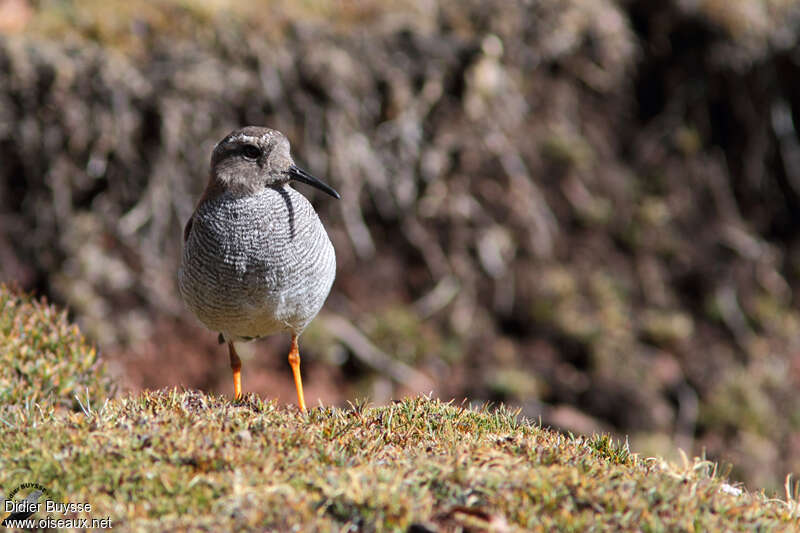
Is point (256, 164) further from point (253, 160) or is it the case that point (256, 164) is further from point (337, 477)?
point (337, 477)

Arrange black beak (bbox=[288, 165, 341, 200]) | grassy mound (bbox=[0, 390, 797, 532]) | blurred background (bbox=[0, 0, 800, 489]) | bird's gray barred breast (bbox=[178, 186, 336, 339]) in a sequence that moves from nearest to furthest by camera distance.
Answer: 1. grassy mound (bbox=[0, 390, 797, 532])
2. bird's gray barred breast (bbox=[178, 186, 336, 339])
3. black beak (bbox=[288, 165, 341, 200])
4. blurred background (bbox=[0, 0, 800, 489])

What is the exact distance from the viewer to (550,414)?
10.4 m

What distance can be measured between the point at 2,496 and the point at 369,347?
6878mm

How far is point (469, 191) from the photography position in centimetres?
1132

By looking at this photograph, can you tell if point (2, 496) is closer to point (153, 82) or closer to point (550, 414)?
point (153, 82)

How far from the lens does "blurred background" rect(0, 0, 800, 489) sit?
9961 millimetres

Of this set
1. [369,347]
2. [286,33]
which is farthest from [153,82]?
Result: [369,347]

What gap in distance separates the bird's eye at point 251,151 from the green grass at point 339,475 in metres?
1.80

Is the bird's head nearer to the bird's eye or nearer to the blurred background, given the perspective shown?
the bird's eye

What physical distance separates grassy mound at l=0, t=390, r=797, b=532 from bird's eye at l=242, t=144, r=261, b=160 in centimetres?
188

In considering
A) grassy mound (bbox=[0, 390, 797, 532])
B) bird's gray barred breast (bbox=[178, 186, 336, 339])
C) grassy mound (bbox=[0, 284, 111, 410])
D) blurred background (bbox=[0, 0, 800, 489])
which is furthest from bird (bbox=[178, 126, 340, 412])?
blurred background (bbox=[0, 0, 800, 489])

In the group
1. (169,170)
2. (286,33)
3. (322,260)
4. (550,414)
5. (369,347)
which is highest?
(286,33)

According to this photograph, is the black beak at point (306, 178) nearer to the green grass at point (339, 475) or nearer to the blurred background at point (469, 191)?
the green grass at point (339, 475)

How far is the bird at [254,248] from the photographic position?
5.50 metres
